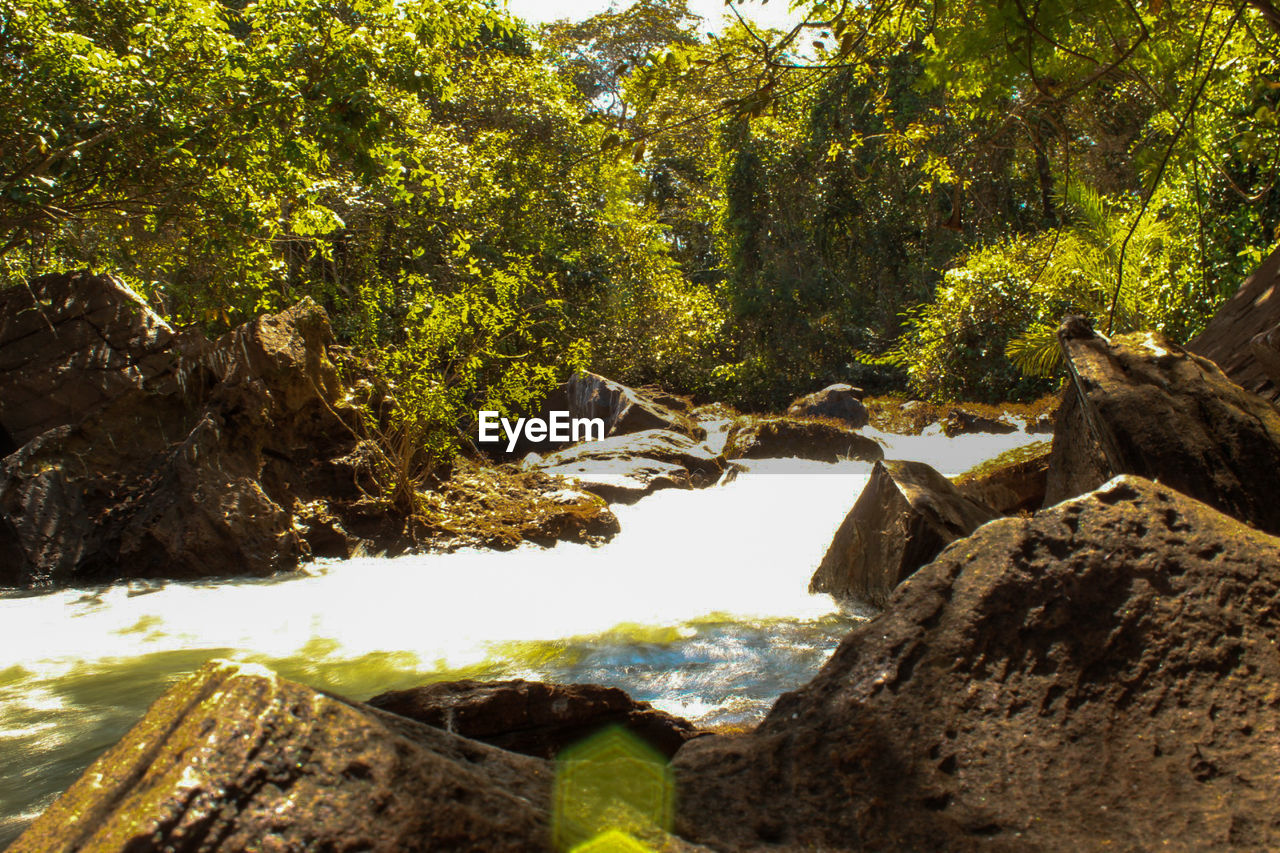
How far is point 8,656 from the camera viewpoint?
17.1ft

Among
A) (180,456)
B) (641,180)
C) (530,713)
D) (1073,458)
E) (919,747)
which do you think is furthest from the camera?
(641,180)

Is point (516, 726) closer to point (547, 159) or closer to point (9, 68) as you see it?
point (9, 68)

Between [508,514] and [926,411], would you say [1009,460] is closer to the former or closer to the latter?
[508,514]

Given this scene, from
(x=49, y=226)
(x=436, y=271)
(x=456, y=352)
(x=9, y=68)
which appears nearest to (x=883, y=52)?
(x=456, y=352)

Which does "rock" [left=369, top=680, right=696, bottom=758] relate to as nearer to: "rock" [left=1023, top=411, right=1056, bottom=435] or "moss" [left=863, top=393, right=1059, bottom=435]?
"rock" [left=1023, top=411, right=1056, bottom=435]

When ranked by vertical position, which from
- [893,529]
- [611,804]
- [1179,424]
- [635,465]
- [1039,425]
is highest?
[1039,425]

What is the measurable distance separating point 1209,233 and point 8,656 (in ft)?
32.9

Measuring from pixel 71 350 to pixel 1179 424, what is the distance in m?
8.34

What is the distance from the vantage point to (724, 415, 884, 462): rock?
12203 millimetres

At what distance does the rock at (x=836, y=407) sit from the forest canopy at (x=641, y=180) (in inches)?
50.2

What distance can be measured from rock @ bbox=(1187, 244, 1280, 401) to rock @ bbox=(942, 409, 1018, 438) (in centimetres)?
585

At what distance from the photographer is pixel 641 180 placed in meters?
25.4

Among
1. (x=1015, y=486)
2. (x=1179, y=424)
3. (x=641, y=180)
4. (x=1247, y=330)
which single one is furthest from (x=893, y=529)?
(x=641, y=180)

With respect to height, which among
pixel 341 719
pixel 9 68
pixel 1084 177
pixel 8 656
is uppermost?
pixel 1084 177
